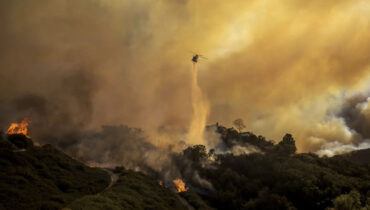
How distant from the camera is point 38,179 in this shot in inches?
2736

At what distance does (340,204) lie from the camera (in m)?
71.4

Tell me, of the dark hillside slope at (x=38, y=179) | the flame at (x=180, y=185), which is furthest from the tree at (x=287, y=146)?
the dark hillside slope at (x=38, y=179)

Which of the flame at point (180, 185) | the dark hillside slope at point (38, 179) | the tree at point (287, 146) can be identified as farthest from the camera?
the tree at point (287, 146)

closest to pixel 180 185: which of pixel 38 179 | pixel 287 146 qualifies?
pixel 287 146

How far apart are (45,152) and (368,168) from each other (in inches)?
6863

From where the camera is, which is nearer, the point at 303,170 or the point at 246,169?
the point at 303,170

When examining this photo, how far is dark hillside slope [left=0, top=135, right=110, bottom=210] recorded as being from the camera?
53469 mm

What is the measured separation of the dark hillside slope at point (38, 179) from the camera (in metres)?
53.5

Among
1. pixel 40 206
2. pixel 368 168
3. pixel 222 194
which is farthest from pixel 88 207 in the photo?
pixel 368 168

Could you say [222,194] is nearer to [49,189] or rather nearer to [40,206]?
[49,189]

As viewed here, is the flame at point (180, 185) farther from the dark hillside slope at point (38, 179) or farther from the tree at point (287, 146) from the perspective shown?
the tree at point (287, 146)

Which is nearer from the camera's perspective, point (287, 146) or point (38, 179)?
point (38, 179)

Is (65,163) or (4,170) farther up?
(65,163)

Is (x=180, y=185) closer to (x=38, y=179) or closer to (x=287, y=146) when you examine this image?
(x=287, y=146)
